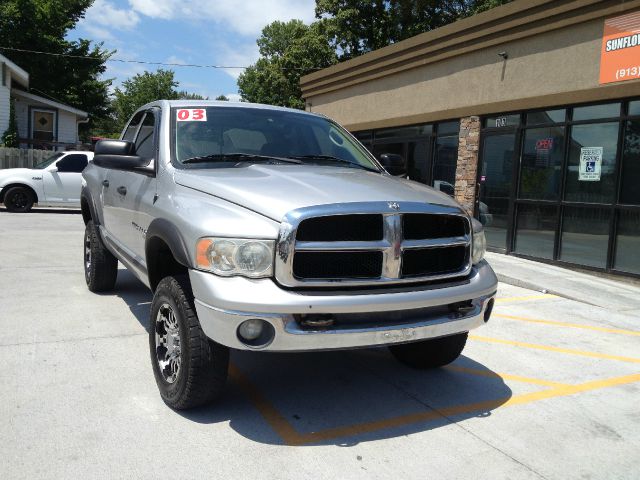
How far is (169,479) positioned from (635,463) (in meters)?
2.50

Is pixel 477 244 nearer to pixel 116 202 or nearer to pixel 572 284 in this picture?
pixel 116 202

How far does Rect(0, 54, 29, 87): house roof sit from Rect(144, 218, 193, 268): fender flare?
23.7 m

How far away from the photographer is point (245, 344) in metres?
2.93

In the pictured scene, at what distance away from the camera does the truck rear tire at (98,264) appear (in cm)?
596

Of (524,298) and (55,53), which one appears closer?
(524,298)

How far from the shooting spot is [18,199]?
1498 centimetres

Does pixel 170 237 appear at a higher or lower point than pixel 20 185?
higher

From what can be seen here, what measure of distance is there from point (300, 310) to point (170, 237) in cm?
95

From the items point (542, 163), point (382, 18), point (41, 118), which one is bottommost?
point (542, 163)

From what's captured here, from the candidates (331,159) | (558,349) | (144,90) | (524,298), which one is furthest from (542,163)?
(144,90)

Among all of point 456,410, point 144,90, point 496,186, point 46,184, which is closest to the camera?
point 456,410

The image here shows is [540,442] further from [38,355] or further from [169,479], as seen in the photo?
[38,355]

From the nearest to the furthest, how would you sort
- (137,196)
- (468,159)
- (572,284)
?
(137,196), (572,284), (468,159)

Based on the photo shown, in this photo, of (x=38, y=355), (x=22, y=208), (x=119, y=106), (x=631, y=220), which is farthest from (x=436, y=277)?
(x=119, y=106)
